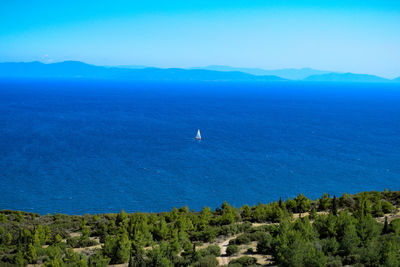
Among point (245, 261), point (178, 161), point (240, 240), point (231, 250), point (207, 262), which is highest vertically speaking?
point (207, 262)

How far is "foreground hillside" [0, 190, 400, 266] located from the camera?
18984 millimetres

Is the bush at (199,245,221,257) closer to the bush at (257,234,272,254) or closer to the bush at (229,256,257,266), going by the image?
the bush at (229,256,257,266)

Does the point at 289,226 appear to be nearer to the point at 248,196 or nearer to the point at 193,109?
the point at 248,196

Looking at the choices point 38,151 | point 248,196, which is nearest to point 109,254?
point 248,196

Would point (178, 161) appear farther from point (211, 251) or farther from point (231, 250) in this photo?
point (231, 250)

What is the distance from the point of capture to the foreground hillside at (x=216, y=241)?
19.0 metres

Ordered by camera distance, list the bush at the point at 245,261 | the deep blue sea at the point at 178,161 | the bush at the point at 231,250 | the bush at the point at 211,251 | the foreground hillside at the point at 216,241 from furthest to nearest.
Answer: the deep blue sea at the point at 178,161
the bush at the point at 231,250
the bush at the point at 211,251
the bush at the point at 245,261
the foreground hillside at the point at 216,241

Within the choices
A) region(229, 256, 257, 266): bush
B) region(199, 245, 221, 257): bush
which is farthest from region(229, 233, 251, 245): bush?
region(229, 256, 257, 266): bush

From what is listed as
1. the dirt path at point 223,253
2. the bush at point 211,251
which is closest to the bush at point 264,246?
the dirt path at point 223,253

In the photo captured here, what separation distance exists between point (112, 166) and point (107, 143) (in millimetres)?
17312

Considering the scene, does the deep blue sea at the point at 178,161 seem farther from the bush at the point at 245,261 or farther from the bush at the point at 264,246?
the bush at the point at 245,261

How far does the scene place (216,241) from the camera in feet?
82.8

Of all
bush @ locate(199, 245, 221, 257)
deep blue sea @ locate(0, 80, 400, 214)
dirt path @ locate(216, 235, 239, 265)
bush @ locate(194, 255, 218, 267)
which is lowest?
deep blue sea @ locate(0, 80, 400, 214)

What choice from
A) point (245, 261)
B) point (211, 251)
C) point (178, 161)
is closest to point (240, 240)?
point (211, 251)
